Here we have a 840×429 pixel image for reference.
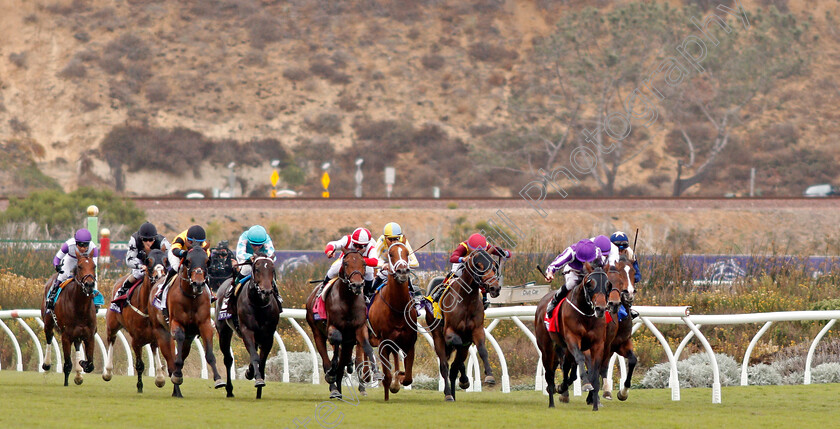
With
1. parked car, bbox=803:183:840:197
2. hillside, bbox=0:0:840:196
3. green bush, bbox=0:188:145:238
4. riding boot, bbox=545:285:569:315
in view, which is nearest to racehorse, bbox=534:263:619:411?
riding boot, bbox=545:285:569:315

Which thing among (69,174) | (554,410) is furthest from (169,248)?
(69,174)

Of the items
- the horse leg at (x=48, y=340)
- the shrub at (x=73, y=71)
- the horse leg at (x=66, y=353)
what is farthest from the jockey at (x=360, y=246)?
the shrub at (x=73, y=71)

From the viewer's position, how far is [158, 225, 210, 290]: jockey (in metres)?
11.3

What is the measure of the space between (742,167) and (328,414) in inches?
2177

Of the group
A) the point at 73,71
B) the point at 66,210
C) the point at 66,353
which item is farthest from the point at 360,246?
the point at 73,71

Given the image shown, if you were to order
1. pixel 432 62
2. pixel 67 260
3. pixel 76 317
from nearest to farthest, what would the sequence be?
pixel 76 317, pixel 67 260, pixel 432 62

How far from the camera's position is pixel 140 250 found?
490 inches

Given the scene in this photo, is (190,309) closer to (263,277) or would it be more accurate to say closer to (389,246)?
(263,277)

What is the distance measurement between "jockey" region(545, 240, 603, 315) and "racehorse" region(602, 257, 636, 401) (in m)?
0.30

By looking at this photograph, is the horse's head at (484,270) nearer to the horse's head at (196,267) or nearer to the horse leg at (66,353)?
the horse's head at (196,267)

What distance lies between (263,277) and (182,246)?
140 cm

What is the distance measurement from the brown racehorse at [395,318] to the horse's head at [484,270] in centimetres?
61

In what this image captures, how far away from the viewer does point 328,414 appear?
9188 millimetres

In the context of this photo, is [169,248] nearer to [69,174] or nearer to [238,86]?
[69,174]
